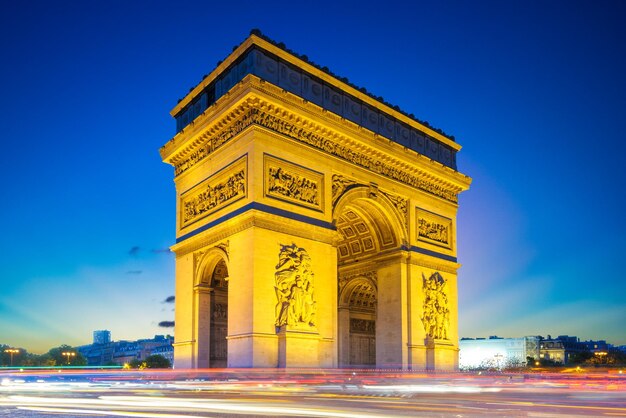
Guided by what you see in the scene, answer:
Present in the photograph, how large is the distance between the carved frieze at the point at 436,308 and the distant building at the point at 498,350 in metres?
124

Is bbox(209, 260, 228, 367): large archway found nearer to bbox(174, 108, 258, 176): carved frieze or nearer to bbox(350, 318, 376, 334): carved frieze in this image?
bbox(174, 108, 258, 176): carved frieze

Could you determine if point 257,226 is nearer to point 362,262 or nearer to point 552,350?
point 362,262

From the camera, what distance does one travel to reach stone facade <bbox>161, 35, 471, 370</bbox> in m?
22.0

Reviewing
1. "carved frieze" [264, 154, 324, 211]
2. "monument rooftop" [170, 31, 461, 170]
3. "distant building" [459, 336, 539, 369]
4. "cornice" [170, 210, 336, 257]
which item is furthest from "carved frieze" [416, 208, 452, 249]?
"distant building" [459, 336, 539, 369]

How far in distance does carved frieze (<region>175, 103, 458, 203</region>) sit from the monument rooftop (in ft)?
3.81

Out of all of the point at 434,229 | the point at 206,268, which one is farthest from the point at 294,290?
the point at 434,229

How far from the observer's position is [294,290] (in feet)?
73.2

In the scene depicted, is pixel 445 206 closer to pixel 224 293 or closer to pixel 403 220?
pixel 403 220

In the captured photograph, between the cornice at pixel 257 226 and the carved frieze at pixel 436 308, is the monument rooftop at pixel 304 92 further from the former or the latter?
the carved frieze at pixel 436 308

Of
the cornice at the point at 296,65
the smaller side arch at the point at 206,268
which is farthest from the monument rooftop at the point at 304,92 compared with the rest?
the smaller side arch at the point at 206,268

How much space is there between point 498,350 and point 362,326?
128m

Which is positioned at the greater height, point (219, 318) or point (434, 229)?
point (434, 229)

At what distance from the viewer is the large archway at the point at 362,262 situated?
2730cm

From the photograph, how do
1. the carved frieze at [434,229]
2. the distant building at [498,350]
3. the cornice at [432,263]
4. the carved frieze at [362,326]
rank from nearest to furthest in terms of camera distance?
the cornice at [432,263] → the carved frieze at [434,229] → the carved frieze at [362,326] → the distant building at [498,350]
